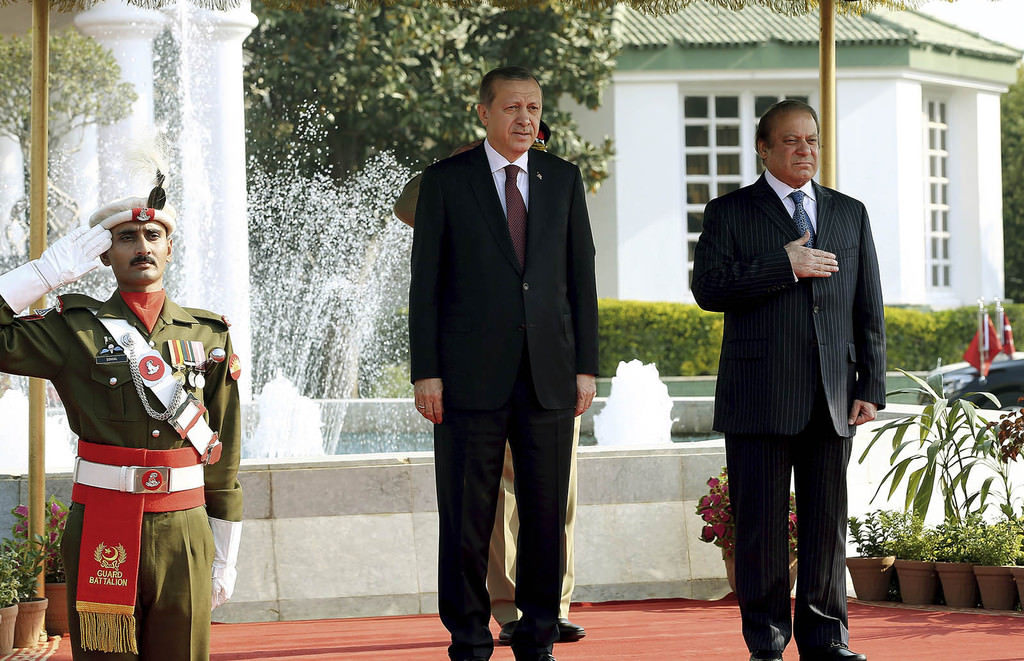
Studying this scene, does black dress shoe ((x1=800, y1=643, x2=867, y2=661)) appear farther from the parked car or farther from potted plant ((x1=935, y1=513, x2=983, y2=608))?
the parked car

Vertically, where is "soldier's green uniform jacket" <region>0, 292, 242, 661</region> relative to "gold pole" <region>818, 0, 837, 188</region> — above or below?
below

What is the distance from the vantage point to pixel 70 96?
1382 centimetres

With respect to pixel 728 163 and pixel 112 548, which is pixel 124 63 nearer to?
pixel 112 548

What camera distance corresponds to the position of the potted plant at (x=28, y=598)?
16.2ft

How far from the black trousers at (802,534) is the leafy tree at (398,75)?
13.9 meters

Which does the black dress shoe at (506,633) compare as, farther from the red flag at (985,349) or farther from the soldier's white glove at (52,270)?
the red flag at (985,349)

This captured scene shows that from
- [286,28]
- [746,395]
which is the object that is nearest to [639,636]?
[746,395]

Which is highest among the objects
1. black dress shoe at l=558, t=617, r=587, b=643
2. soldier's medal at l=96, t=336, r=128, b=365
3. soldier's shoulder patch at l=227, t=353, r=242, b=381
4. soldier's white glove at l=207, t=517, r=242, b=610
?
soldier's medal at l=96, t=336, r=128, b=365

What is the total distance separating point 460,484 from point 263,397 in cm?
586

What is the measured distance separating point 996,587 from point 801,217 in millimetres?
1999

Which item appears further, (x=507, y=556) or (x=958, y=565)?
(x=958, y=565)

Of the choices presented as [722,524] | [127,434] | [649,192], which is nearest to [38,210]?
[127,434]

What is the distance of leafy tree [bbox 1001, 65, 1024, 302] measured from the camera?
28359 mm

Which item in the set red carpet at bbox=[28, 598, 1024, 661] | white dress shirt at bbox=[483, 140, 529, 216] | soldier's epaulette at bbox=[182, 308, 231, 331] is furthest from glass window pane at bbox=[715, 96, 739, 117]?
soldier's epaulette at bbox=[182, 308, 231, 331]
